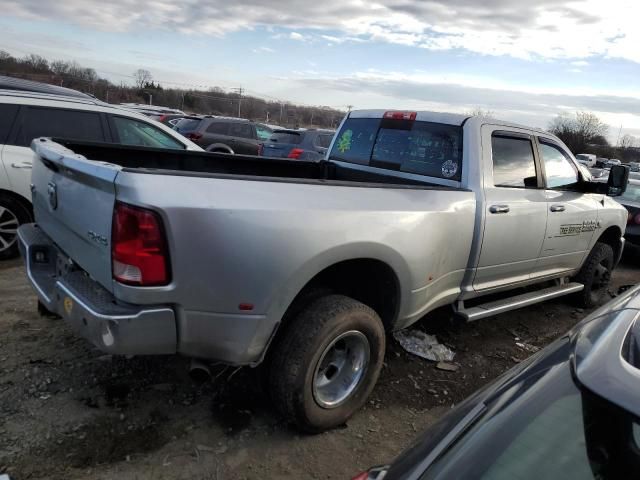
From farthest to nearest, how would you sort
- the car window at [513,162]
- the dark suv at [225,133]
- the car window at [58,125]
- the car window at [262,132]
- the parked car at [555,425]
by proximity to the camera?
1. the car window at [262,132]
2. the dark suv at [225,133]
3. the car window at [58,125]
4. the car window at [513,162]
5. the parked car at [555,425]

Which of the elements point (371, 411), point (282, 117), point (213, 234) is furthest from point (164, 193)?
point (282, 117)

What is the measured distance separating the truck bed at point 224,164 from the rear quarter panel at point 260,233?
0.75 meters

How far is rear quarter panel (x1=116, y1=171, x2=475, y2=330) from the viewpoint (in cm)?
232

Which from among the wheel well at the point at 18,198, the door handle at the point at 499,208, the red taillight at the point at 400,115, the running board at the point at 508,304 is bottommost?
the running board at the point at 508,304

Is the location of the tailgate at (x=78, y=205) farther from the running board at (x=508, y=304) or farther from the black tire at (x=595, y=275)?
the black tire at (x=595, y=275)

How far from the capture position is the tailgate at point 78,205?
2432 mm

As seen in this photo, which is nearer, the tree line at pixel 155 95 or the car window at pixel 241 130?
the car window at pixel 241 130

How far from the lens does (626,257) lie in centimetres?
898

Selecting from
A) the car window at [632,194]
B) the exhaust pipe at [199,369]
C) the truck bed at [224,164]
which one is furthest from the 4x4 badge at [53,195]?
the car window at [632,194]

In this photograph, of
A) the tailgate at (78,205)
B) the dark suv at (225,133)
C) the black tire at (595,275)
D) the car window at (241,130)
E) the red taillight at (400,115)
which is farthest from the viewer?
the car window at (241,130)

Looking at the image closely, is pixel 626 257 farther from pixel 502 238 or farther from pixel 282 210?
pixel 282 210

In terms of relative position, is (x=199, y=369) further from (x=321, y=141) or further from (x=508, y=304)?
(x=321, y=141)

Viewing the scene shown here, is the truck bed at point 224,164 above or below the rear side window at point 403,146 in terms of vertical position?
below

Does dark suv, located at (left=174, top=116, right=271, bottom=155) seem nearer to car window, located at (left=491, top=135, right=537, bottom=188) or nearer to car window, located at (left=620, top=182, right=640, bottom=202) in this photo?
car window, located at (left=620, top=182, right=640, bottom=202)
